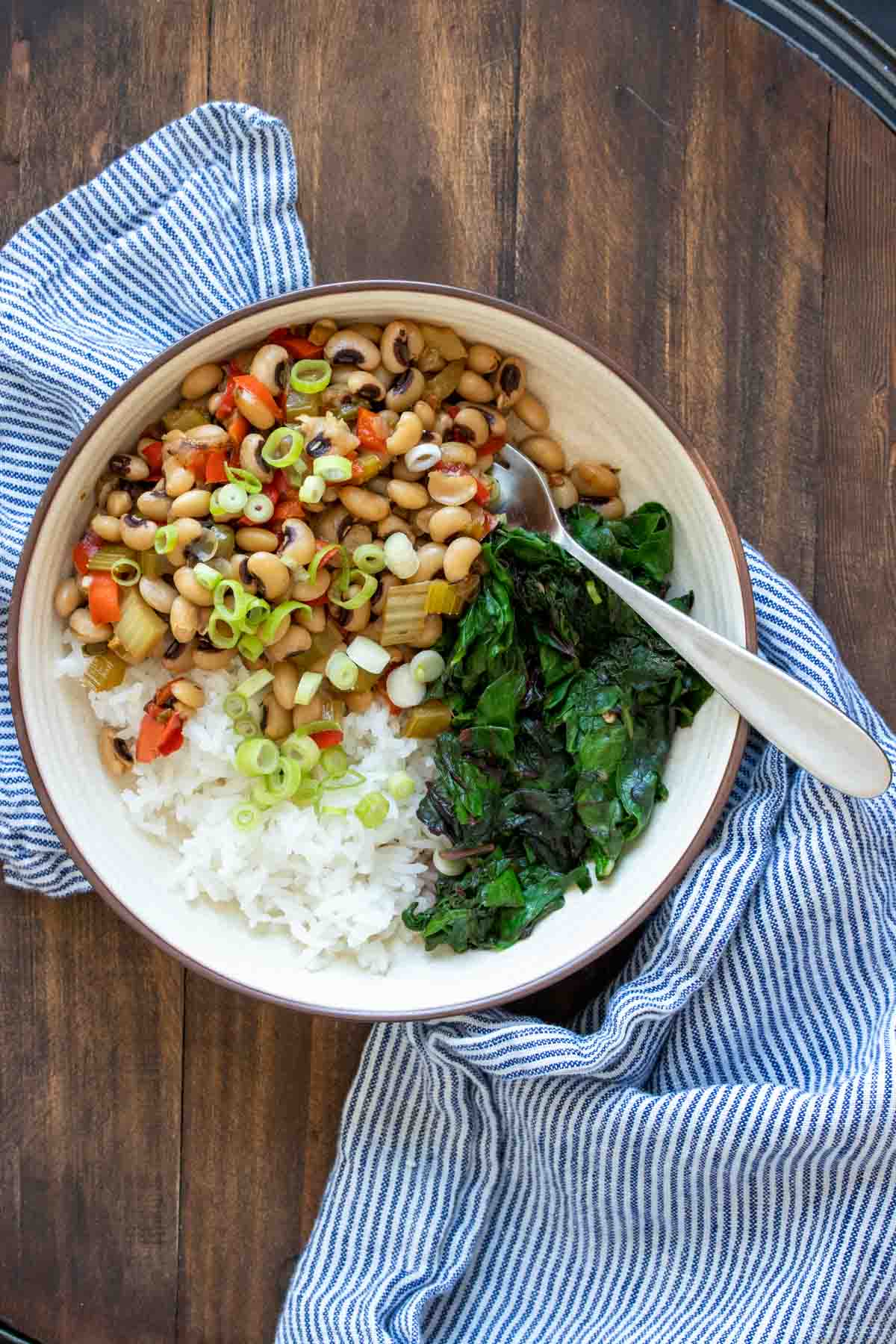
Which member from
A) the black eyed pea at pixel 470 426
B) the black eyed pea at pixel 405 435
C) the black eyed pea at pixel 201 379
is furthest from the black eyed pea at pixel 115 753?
the black eyed pea at pixel 470 426

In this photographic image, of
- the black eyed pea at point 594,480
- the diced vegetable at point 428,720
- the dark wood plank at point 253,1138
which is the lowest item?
→ the dark wood plank at point 253,1138

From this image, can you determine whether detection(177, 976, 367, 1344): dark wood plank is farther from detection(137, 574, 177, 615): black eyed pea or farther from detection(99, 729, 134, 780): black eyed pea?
detection(137, 574, 177, 615): black eyed pea

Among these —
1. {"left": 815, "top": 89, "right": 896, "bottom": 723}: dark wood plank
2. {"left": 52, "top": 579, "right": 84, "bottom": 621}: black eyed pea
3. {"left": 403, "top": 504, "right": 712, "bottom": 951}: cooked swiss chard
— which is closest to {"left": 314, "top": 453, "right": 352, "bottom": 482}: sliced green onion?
{"left": 403, "top": 504, "right": 712, "bottom": 951}: cooked swiss chard

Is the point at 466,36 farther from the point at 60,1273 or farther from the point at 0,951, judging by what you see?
the point at 60,1273

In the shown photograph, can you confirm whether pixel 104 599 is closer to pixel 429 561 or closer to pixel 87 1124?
pixel 429 561

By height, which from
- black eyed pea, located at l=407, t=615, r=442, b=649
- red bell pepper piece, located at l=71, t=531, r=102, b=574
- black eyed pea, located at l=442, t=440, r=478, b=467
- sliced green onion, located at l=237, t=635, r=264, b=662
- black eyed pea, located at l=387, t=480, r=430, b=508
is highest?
black eyed pea, located at l=442, t=440, r=478, b=467

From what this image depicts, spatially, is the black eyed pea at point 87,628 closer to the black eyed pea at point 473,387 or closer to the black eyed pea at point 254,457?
the black eyed pea at point 254,457
